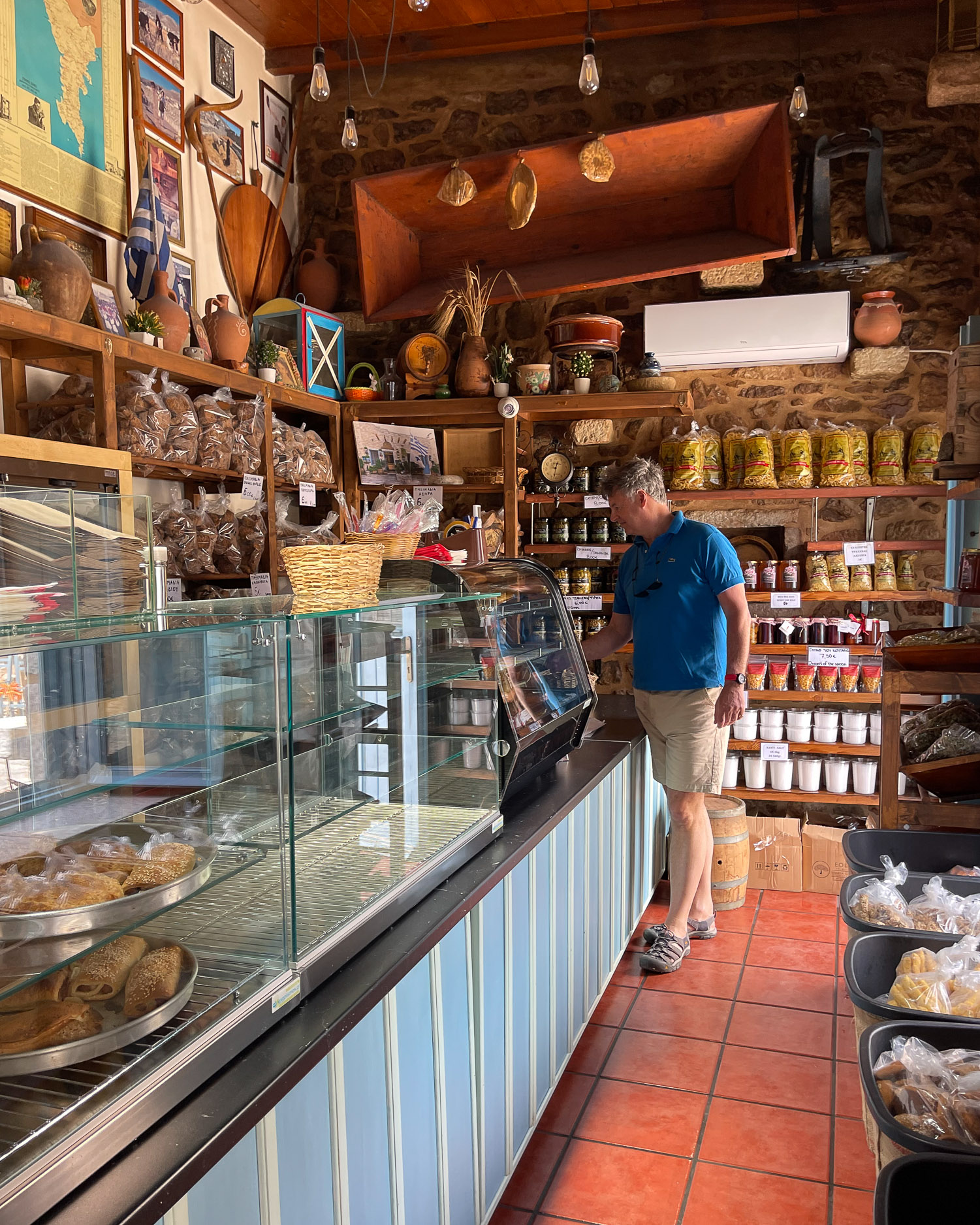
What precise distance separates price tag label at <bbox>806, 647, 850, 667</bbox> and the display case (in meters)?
3.06

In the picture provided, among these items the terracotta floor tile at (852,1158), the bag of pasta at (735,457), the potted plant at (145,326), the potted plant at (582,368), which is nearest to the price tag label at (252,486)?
the potted plant at (145,326)

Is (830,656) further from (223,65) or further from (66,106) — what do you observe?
(223,65)

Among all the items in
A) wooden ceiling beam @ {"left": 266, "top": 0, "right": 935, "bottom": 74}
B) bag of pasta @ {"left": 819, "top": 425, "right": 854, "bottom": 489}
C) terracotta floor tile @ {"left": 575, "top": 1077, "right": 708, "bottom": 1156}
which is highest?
wooden ceiling beam @ {"left": 266, "top": 0, "right": 935, "bottom": 74}

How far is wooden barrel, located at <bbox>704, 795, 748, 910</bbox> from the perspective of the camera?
4340 mm

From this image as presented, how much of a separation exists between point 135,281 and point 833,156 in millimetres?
3262

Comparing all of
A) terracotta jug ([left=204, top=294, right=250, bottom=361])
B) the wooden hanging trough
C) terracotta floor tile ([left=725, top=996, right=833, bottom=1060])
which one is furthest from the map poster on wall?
terracotta floor tile ([left=725, top=996, right=833, bottom=1060])

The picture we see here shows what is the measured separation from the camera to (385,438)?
5230mm

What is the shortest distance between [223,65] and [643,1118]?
5019 millimetres

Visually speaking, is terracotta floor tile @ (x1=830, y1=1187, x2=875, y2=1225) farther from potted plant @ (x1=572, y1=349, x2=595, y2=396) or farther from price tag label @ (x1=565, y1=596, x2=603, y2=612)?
potted plant @ (x1=572, y1=349, x2=595, y2=396)

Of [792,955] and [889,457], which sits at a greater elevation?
[889,457]

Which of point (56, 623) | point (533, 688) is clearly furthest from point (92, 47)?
point (56, 623)

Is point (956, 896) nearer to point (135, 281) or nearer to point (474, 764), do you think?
point (474, 764)

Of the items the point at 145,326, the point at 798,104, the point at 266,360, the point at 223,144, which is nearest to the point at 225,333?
the point at 266,360

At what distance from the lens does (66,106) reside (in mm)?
3697
